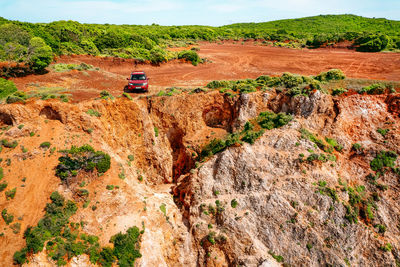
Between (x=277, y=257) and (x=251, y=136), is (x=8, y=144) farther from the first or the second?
(x=277, y=257)

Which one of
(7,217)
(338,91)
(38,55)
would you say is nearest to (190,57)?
(38,55)

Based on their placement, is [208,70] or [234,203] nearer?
[234,203]

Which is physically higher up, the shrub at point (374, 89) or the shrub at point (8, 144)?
the shrub at point (374, 89)

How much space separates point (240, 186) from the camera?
20.7 m

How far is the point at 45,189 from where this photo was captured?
54.9ft

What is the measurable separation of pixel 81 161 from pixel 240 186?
14149 mm

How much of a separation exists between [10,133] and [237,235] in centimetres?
2090

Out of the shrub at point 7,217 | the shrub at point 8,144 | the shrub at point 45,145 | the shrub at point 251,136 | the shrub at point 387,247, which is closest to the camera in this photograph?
the shrub at point 7,217

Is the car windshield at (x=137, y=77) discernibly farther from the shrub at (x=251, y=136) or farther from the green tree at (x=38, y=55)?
the shrub at (x=251, y=136)

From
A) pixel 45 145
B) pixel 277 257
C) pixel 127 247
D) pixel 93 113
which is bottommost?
pixel 277 257

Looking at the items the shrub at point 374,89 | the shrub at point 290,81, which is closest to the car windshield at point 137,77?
the shrub at point 290,81

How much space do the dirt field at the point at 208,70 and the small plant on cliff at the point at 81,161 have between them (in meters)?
7.01

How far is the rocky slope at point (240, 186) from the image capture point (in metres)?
17.1

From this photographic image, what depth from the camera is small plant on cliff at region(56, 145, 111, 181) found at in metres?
17.2
